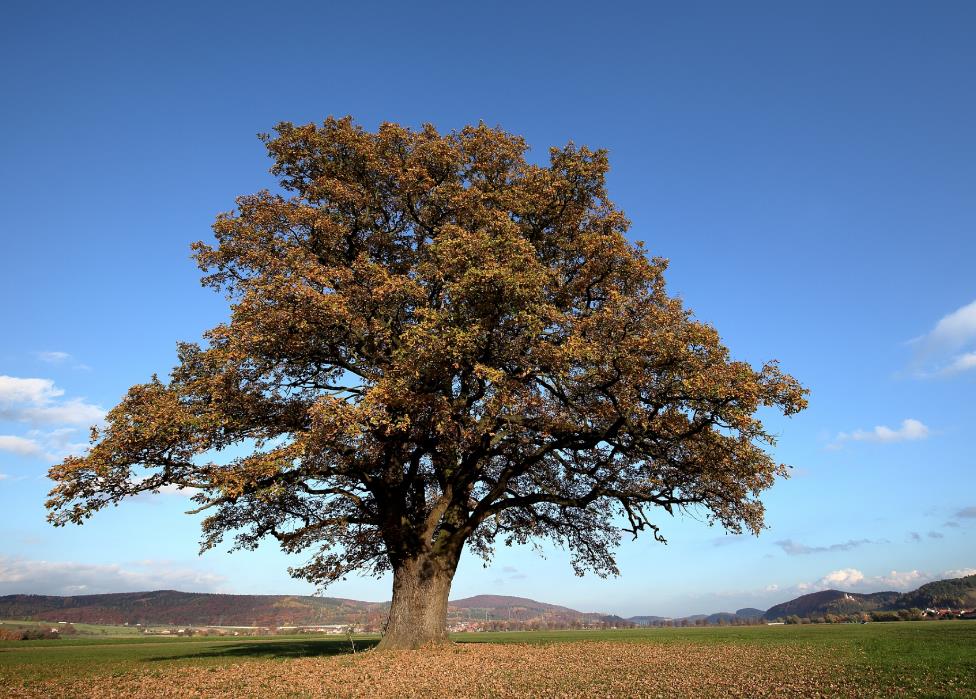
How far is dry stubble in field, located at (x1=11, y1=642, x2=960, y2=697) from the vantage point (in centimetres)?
1258

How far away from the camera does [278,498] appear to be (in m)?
23.0

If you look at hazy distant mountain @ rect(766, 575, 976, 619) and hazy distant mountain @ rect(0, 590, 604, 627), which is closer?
hazy distant mountain @ rect(766, 575, 976, 619)

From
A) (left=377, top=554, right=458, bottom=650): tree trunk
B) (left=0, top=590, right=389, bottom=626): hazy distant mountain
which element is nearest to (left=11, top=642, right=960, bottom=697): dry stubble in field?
(left=377, top=554, right=458, bottom=650): tree trunk

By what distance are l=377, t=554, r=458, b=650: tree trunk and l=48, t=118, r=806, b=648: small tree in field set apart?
86mm

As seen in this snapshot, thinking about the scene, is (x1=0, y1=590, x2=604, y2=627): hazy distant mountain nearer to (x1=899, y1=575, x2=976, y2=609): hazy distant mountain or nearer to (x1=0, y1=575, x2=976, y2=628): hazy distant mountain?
(x1=0, y1=575, x2=976, y2=628): hazy distant mountain

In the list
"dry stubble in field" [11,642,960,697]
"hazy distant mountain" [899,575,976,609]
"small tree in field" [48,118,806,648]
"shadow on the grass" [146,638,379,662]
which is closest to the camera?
"dry stubble in field" [11,642,960,697]

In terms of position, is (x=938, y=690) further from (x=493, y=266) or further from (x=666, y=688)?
(x=493, y=266)

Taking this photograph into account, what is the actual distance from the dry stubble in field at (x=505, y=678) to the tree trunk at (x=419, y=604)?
7.03 feet

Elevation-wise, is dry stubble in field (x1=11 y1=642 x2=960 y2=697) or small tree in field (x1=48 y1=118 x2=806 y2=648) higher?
small tree in field (x1=48 y1=118 x2=806 y2=648)

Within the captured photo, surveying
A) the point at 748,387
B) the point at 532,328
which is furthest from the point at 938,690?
the point at 532,328

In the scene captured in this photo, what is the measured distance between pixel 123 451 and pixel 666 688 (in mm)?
16972

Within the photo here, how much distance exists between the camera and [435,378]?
20688mm

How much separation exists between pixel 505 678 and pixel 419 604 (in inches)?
356

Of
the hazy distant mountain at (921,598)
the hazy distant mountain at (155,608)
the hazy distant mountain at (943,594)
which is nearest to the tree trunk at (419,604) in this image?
the hazy distant mountain at (921,598)
